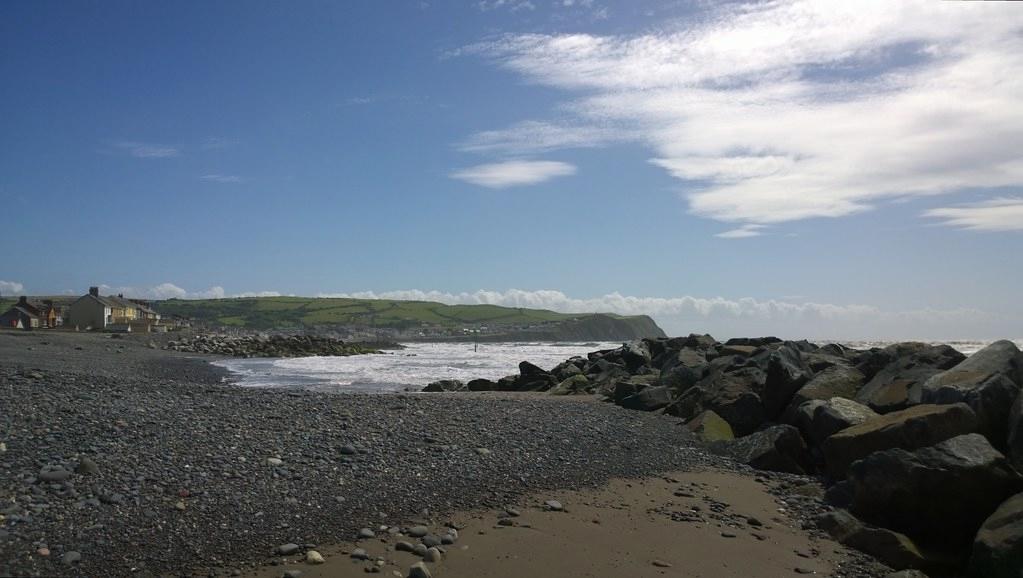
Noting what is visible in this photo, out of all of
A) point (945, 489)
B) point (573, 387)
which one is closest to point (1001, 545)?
point (945, 489)

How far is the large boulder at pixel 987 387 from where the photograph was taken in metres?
9.61

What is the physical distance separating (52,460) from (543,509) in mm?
5863

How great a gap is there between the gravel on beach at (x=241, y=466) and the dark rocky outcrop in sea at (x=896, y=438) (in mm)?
1088

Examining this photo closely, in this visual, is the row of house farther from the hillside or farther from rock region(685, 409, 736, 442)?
rock region(685, 409, 736, 442)

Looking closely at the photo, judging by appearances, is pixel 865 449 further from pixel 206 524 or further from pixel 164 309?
pixel 164 309

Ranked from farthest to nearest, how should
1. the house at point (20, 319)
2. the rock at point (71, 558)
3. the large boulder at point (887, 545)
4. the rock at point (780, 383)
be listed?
the house at point (20, 319)
the rock at point (780, 383)
the large boulder at point (887, 545)
the rock at point (71, 558)

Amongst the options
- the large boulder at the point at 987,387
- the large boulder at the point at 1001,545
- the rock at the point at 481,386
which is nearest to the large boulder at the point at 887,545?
the large boulder at the point at 1001,545

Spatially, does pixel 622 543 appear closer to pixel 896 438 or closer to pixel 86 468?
pixel 896 438

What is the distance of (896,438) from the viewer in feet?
31.6

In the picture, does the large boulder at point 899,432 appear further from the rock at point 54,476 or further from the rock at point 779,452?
the rock at point 54,476

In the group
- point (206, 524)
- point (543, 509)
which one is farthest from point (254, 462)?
point (543, 509)

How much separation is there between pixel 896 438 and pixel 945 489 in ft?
5.26

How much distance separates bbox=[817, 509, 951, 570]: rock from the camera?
7652 mm

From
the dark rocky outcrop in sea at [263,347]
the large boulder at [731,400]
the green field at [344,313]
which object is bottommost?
the dark rocky outcrop in sea at [263,347]
